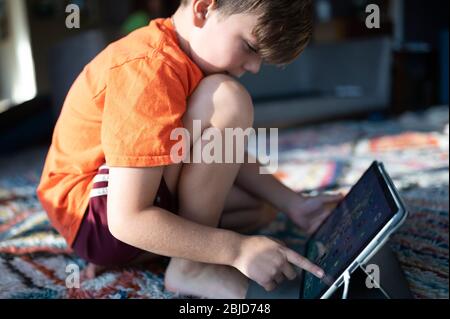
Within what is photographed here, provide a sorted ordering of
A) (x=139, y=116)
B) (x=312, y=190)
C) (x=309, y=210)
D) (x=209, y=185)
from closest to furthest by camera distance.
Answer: (x=139, y=116), (x=209, y=185), (x=309, y=210), (x=312, y=190)

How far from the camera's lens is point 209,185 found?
643 mm

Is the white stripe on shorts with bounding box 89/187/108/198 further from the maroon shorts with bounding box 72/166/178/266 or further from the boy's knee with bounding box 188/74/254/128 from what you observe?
the boy's knee with bounding box 188/74/254/128

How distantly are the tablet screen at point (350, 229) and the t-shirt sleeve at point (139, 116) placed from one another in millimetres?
238

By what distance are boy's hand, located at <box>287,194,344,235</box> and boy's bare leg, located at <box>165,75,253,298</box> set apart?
0.65ft

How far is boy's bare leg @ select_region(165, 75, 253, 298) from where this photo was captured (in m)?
0.62

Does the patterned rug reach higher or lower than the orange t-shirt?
lower

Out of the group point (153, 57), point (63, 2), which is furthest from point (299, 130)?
point (63, 2)

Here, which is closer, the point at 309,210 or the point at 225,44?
the point at 225,44

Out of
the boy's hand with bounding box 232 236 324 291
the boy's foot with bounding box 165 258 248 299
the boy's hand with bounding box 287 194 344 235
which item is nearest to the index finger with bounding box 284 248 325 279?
the boy's hand with bounding box 232 236 324 291

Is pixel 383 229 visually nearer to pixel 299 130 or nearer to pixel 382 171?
pixel 382 171

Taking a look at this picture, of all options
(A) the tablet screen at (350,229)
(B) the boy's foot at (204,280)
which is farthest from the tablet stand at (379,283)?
(B) the boy's foot at (204,280)

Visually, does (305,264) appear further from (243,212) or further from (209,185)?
(243,212)

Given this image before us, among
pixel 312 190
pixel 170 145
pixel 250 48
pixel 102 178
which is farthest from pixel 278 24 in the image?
pixel 312 190

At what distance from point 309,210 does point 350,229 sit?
0.78ft
